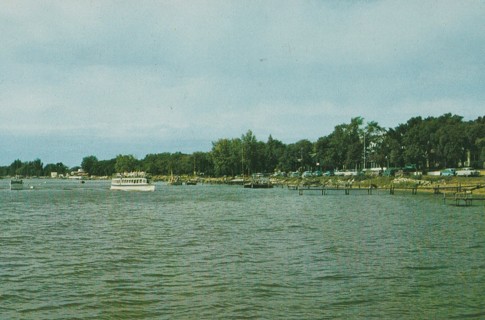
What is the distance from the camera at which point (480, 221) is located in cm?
4625

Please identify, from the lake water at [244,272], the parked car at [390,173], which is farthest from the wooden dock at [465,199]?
the parked car at [390,173]

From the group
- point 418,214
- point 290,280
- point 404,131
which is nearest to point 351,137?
point 404,131

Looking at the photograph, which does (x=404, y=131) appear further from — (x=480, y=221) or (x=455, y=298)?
(x=455, y=298)

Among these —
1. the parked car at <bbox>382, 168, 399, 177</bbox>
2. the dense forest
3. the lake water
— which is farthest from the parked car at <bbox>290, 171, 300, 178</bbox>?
the lake water

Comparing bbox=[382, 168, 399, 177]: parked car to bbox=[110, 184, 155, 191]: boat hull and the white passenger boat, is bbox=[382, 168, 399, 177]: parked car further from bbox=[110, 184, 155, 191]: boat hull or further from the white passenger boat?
→ the white passenger boat

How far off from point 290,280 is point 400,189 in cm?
9514

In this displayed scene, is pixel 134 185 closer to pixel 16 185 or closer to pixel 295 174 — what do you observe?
pixel 16 185

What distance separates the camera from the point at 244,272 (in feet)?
77.4

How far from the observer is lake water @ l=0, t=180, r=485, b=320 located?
58.3 feet

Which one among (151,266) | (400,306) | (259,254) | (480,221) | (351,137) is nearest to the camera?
(400,306)

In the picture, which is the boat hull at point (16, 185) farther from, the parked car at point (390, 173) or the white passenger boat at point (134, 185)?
the parked car at point (390, 173)

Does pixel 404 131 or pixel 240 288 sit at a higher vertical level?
pixel 404 131

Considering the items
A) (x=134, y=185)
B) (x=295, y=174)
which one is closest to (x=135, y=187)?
(x=134, y=185)

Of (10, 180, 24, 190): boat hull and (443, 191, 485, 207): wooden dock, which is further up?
(10, 180, 24, 190): boat hull
